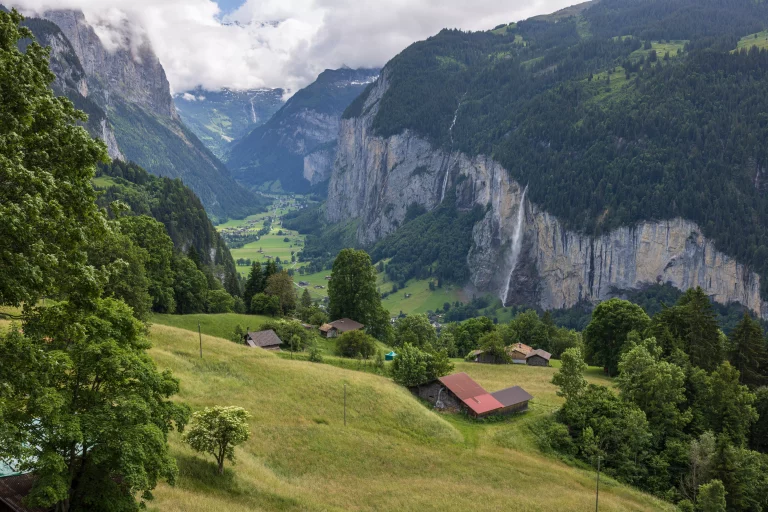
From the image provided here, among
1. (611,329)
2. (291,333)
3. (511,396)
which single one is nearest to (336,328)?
(291,333)

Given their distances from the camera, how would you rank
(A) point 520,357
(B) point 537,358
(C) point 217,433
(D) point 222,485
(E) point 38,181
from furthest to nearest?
(A) point 520,357 → (B) point 537,358 → (C) point 217,433 → (D) point 222,485 → (E) point 38,181

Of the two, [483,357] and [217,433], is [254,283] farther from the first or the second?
[217,433]

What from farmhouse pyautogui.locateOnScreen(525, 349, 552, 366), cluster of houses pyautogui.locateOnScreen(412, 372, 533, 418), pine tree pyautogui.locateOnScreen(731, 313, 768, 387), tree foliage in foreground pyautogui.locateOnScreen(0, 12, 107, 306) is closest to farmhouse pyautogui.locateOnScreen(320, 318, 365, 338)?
cluster of houses pyautogui.locateOnScreen(412, 372, 533, 418)

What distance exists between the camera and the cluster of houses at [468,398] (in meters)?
56.6

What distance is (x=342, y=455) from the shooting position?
126 ft

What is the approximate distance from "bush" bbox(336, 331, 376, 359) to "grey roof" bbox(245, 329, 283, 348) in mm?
7847

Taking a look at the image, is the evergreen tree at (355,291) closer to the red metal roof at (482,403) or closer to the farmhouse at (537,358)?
the farmhouse at (537,358)

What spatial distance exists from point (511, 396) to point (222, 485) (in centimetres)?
3875

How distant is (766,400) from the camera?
59.4m

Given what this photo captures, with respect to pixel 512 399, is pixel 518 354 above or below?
above

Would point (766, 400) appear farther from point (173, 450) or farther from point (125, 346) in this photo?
point (125, 346)

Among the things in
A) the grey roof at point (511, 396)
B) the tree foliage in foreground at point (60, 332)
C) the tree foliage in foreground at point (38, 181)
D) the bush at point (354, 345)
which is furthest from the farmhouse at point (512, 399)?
the tree foliage in foreground at point (38, 181)

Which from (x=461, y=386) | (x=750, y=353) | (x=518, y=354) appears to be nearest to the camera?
(x=461, y=386)

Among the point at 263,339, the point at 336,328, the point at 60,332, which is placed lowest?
the point at 263,339
